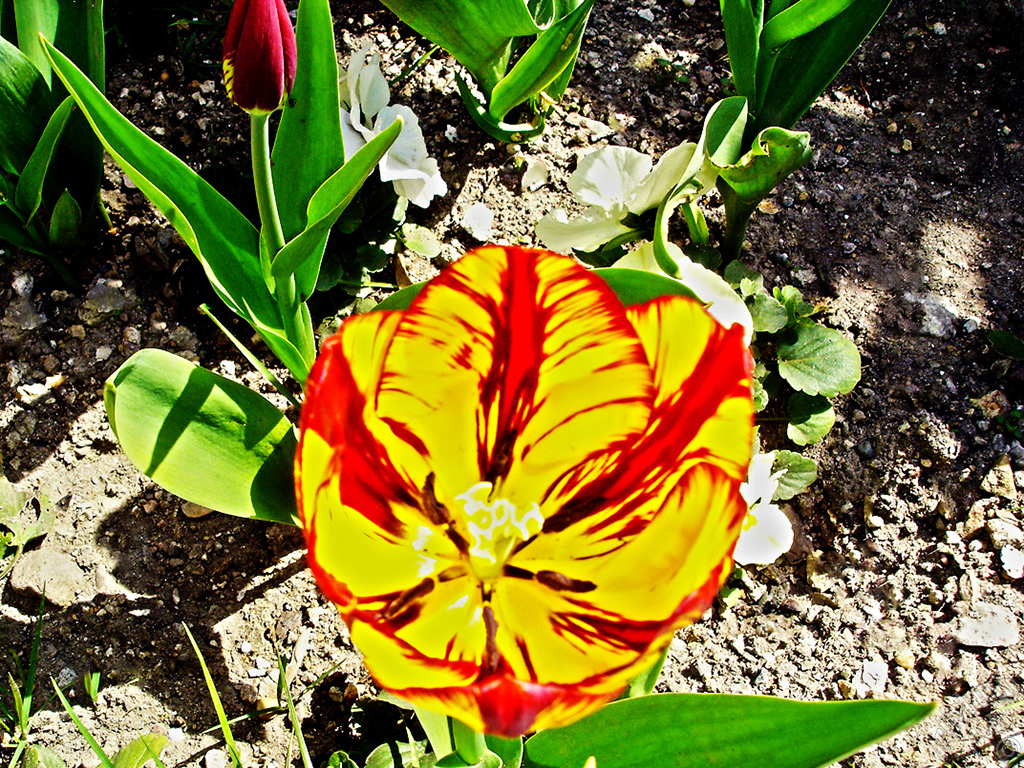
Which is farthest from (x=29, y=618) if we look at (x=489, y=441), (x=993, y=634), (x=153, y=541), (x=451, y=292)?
(x=993, y=634)

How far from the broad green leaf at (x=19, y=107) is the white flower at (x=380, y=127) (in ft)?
1.54

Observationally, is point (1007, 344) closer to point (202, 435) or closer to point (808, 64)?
point (808, 64)

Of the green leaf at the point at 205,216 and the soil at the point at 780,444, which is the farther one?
the soil at the point at 780,444

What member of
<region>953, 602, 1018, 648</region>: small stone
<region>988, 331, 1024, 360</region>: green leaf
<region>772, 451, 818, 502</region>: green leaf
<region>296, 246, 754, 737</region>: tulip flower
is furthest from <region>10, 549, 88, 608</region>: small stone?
<region>988, 331, 1024, 360</region>: green leaf

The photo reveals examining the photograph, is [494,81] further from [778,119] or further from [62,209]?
[62,209]

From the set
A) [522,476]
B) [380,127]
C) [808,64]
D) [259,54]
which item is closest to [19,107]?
[380,127]

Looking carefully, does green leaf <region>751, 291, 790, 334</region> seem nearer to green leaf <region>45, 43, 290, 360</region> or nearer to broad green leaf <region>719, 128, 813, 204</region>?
broad green leaf <region>719, 128, 813, 204</region>

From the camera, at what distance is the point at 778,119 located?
5.38 feet

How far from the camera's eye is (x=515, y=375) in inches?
38.7

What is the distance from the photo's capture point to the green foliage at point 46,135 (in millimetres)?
1394

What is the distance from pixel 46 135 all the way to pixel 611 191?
0.86m

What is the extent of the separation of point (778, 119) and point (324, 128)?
822mm

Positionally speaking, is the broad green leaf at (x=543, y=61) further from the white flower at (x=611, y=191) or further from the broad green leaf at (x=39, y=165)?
the broad green leaf at (x=39, y=165)

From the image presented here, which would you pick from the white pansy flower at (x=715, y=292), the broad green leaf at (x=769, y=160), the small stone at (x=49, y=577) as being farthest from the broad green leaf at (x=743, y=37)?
the small stone at (x=49, y=577)
